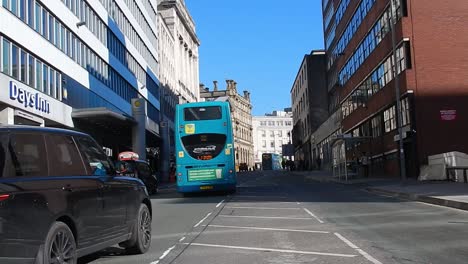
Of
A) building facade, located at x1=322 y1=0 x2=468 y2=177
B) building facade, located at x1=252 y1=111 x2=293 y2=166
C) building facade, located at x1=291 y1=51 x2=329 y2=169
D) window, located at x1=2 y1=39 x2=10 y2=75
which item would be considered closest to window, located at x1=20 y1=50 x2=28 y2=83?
window, located at x1=2 y1=39 x2=10 y2=75

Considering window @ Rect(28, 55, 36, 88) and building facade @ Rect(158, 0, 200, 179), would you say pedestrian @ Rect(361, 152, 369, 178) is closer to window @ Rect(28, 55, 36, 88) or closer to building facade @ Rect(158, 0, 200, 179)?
window @ Rect(28, 55, 36, 88)

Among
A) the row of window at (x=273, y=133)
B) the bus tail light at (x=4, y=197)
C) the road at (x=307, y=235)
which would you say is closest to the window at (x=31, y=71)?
the road at (x=307, y=235)

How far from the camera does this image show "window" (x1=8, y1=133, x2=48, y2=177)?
6484 millimetres

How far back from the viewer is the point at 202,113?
25234mm

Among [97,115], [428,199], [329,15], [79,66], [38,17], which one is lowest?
[428,199]

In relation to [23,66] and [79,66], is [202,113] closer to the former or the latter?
[23,66]

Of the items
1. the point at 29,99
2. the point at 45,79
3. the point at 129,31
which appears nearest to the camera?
the point at 29,99

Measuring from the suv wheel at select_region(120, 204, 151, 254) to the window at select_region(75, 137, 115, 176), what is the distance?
46.6 inches

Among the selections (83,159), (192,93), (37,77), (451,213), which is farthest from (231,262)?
(192,93)

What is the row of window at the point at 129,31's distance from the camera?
4865cm

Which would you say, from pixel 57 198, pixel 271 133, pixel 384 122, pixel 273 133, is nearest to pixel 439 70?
pixel 384 122

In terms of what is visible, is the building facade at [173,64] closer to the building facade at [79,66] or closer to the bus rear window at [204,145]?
the building facade at [79,66]

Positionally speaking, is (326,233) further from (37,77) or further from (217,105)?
(37,77)

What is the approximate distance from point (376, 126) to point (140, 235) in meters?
35.8
